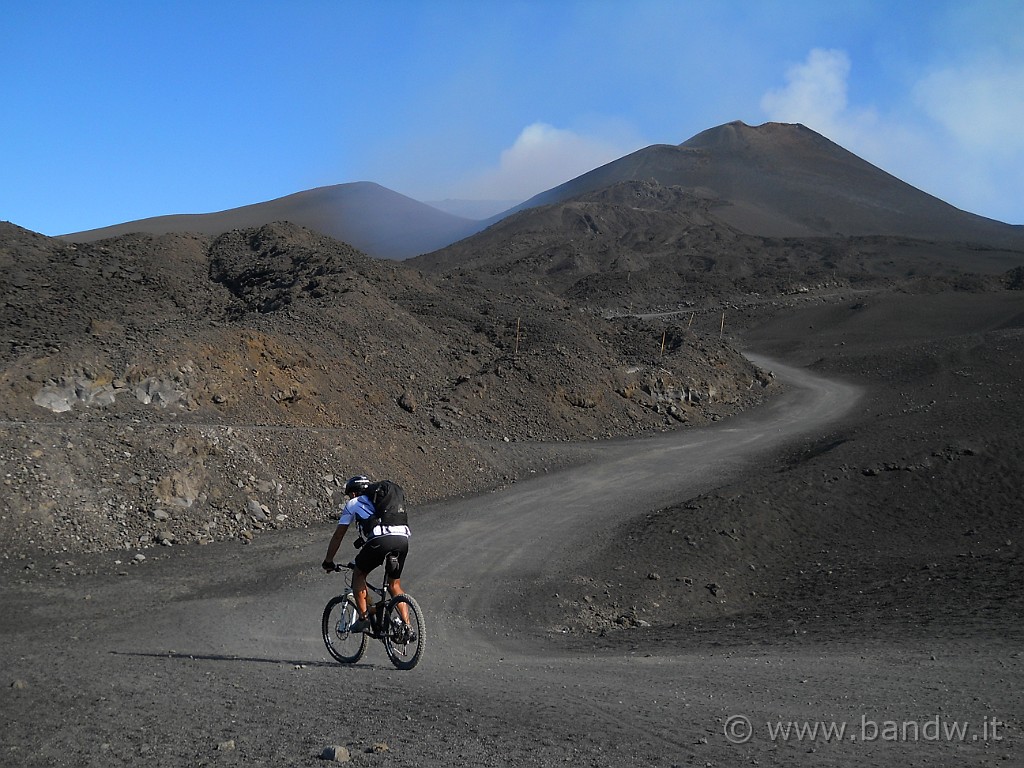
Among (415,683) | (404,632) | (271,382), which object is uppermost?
(271,382)

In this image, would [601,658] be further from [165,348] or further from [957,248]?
[957,248]

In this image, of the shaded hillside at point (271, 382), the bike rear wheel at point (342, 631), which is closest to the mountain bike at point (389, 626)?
the bike rear wheel at point (342, 631)

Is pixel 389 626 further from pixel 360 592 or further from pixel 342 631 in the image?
pixel 342 631

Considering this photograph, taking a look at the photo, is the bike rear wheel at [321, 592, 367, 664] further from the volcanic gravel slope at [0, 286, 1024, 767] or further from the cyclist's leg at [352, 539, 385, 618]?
the volcanic gravel slope at [0, 286, 1024, 767]

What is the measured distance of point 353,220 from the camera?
15475 centimetres

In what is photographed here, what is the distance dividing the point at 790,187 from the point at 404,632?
152576 millimetres

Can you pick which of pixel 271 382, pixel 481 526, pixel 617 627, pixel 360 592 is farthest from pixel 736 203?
pixel 360 592

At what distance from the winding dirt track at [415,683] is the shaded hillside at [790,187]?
11320 centimetres

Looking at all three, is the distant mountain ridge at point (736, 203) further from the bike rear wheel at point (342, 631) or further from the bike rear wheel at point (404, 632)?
the bike rear wheel at point (404, 632)

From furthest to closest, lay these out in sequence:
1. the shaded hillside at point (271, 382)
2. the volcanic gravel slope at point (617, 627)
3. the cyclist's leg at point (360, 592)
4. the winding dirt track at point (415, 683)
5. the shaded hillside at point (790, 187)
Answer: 1. the shaded hillside at point (790, 187)
2. the shaded hillside at point (271, 382)
3. the cyclist's leg at point (360, 592)
4. the volcanic gravel slope at point (617, 627)
5. the winding dirt track at point (415, 683)

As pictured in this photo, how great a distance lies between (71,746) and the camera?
15.9 ft

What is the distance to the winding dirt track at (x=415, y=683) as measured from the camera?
→ 488 cm

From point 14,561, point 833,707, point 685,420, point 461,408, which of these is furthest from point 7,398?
point 685,420

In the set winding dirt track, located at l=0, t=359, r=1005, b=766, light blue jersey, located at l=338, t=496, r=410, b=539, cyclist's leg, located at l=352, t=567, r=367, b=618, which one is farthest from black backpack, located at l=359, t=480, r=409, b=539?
winding dirt track, located at l=0, t=359, r=1005, b=766
